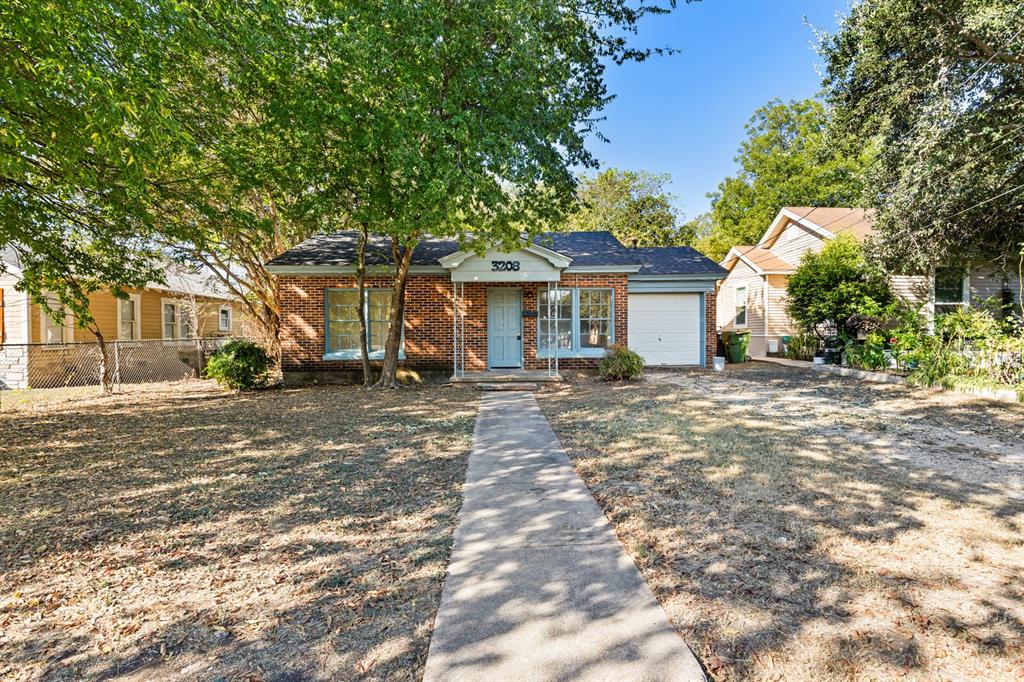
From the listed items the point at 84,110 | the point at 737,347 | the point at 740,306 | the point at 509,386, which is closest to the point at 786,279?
the point at 737,347

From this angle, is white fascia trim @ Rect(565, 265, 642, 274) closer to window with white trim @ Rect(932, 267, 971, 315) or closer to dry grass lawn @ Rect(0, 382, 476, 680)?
dry grass lawn @ Rect(0, 382, 476, 680)

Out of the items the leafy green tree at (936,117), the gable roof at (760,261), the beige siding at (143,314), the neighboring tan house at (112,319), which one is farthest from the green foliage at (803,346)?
the beige siding at (143,314)

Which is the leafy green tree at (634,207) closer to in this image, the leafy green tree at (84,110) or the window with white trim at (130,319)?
the window with white trim at (130,319)

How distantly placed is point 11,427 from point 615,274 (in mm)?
12539

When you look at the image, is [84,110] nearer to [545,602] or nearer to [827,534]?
[545,602]

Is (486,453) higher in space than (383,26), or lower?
lower

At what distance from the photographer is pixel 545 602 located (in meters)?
2.64

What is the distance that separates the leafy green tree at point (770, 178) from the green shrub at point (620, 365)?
80.5 ft

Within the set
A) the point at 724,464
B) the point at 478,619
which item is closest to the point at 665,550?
the point at 478,619

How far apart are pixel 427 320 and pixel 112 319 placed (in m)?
11.6

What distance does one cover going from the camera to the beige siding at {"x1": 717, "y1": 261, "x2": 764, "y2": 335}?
19109 millimetres

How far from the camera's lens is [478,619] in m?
2.50

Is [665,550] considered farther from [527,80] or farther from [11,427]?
[11,427]

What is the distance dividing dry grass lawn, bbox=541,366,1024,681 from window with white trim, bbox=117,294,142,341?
17.1 metres
